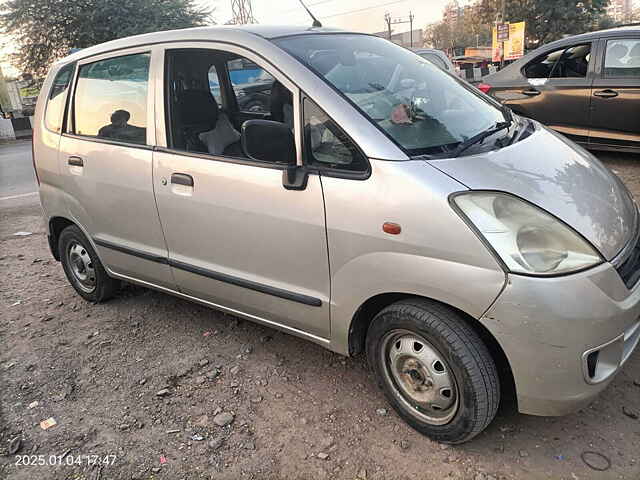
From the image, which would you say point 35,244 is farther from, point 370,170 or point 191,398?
point 370,170

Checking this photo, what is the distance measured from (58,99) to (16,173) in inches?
342

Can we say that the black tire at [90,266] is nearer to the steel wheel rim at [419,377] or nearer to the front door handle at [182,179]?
the front door handle at [182,179]

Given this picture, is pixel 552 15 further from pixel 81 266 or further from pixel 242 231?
pixel 242 231

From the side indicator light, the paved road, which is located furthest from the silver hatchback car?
the paved road

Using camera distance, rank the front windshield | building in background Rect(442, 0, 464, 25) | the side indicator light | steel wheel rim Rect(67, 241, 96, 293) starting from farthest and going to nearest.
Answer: building in background Rect(442, 0, 464, 25) < steel wheel rim Rect(67, 241, 96, 293) < the front windshield < the side indicator light

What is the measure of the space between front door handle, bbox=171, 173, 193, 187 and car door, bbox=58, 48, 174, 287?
204 millimetres

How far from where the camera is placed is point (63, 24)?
26.0m

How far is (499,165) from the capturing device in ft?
7.31

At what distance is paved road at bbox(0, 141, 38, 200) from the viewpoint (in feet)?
29.5

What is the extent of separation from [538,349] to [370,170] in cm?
95

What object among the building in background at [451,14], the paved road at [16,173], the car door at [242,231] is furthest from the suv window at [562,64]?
the building in background at [451,14]

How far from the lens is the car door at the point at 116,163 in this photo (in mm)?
3123

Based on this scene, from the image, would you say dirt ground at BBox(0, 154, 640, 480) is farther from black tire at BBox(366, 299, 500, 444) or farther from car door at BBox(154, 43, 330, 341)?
car door at BBox(154, 43, 330, 341)

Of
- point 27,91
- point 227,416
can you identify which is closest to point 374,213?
point 227,416
